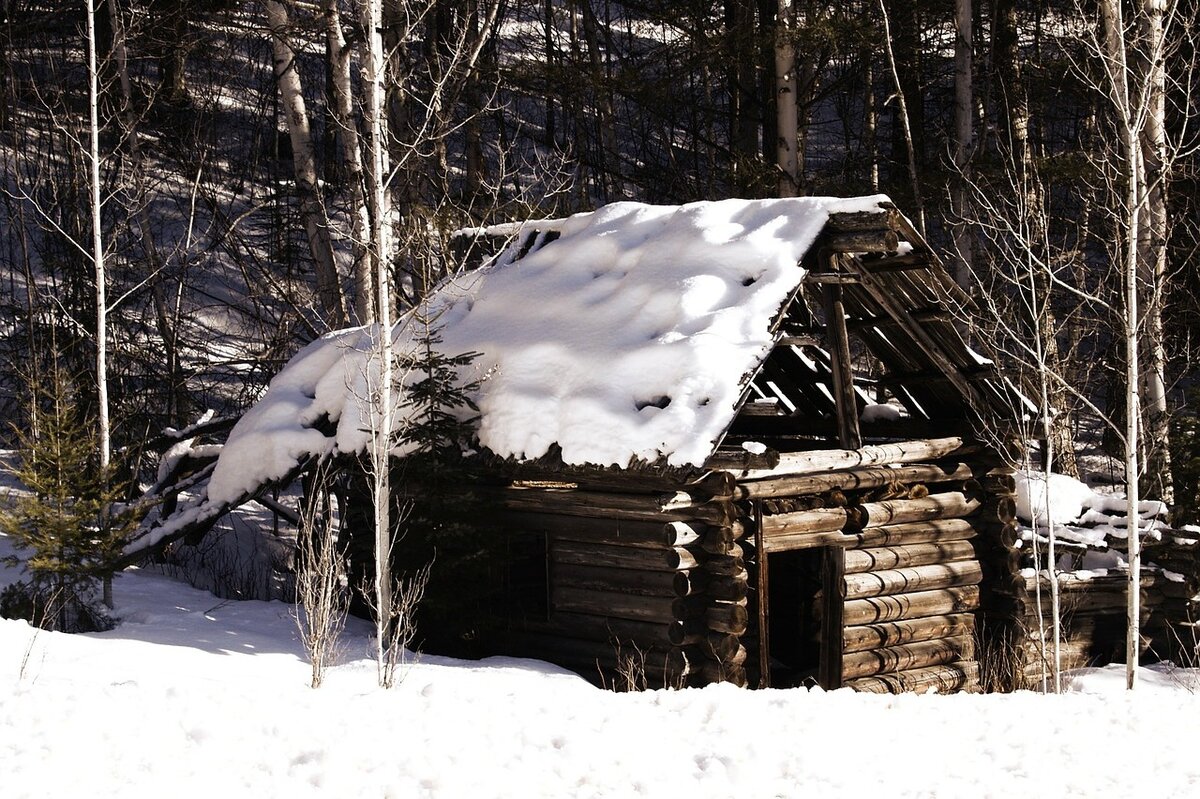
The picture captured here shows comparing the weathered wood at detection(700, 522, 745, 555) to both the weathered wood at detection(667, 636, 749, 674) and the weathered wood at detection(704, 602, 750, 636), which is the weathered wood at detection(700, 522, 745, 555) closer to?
the weathered wood at detection(704, 602, 750, 636)

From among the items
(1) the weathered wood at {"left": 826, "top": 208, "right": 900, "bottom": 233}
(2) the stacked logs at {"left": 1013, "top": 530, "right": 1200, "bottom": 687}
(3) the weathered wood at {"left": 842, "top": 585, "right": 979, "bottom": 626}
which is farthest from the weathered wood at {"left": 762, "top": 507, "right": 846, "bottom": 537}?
(2) the stacked logs at {"left": 1013, "top": 530, "right": 1200, "bottom": 687}

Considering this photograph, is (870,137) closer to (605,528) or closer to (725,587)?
(605,528)

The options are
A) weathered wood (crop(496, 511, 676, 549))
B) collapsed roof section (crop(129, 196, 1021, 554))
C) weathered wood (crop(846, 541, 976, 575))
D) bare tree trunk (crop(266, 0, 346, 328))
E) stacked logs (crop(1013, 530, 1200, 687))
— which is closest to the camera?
collapsed roof section (crop(129, 196, 1021, 554))

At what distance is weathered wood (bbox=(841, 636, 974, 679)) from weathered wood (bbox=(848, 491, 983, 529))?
4.18ft

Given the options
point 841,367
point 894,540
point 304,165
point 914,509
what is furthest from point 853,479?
point 304,165

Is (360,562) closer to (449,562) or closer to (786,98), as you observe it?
(449,562)

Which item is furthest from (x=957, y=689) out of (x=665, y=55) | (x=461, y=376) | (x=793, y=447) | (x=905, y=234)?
(x=665, y=55)

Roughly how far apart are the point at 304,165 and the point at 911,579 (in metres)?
9.87

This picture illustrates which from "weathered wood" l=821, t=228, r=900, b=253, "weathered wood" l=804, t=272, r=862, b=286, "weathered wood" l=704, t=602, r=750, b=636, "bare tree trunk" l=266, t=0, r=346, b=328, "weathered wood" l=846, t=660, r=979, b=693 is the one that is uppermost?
"bare tree trunk" l=266, t=0, r=346, b=328

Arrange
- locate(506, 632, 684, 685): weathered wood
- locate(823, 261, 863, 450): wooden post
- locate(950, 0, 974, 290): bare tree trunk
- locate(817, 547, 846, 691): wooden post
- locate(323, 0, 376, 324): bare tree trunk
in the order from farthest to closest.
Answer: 1. locate(950, 0, 974, 290): bare tree trunk
2. locate(323, 0, 376, 324): bare tree trunk
3. locate(817, 547, 846, 691): wooden post
4. locate(823, 261, 863, 450): wooden post
5. locate(506, 632, 684, 685): weathered wood

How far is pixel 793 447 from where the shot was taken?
13961mm

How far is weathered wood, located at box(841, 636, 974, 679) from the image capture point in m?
11.5

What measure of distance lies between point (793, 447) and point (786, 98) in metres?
6.19

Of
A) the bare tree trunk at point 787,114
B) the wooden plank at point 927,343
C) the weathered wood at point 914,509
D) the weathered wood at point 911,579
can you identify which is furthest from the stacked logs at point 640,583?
the bare tree trunk at point 787,114
